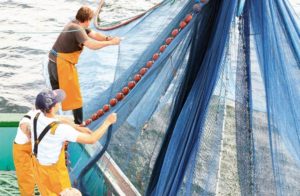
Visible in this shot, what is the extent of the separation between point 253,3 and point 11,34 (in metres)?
10.4

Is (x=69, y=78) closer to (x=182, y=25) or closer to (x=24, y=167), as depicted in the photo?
(x=24, y=167)

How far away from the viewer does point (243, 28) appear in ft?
10.5

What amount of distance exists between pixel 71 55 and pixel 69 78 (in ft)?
0.85

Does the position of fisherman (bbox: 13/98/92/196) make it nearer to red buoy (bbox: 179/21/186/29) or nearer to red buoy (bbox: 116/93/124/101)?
red buoy (bbox: 116/93/124/101)

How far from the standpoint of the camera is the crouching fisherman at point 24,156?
4114 mm

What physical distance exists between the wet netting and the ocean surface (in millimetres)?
3979

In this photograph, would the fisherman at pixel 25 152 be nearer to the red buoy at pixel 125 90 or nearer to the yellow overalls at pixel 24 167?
the yellow overalls at pixel 24 167

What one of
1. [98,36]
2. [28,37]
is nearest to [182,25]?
[98,36]

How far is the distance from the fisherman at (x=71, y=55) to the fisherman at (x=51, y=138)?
1145 mm

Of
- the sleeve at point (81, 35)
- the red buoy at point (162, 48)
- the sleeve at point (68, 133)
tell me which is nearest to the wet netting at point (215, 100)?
the red buoy at point (162, 48)

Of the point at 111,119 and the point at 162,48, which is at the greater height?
the point at 162,48

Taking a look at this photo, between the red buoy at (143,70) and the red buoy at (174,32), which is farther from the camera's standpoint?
the red buoy at (143,70)

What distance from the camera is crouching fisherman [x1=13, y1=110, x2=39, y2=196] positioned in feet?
13.5

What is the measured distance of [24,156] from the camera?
4285 millimetres
